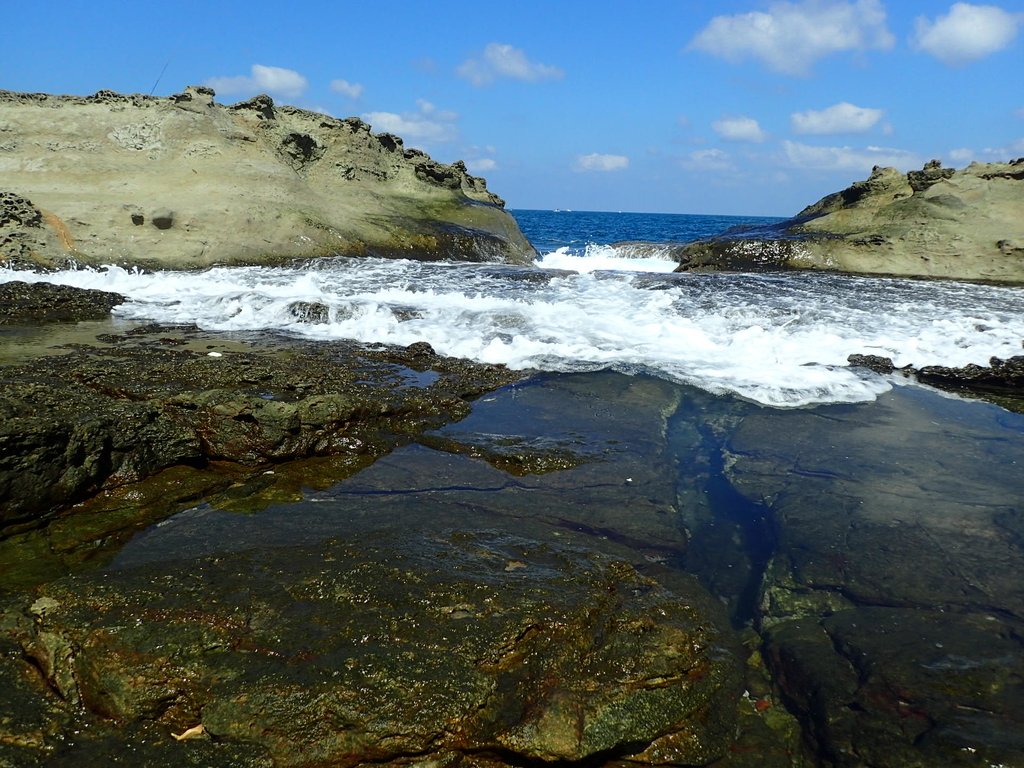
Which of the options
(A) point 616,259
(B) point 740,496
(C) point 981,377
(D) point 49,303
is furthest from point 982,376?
(A) point 616,259

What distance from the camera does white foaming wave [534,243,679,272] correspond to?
82.6ft

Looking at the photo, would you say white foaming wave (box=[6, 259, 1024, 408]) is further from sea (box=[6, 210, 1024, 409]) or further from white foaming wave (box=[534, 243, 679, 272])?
white foaming wave (box=[534, 243, 679, 272])

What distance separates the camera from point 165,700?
7.95ft

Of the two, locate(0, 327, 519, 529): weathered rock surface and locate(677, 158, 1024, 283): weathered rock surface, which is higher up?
locate(677, 158, 1024, 283): weathered rock surface

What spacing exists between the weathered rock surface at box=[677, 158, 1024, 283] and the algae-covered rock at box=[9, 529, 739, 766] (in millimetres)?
→ 17881

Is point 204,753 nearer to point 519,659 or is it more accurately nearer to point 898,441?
point 519,659

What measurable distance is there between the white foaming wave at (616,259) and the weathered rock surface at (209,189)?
13.1 ft

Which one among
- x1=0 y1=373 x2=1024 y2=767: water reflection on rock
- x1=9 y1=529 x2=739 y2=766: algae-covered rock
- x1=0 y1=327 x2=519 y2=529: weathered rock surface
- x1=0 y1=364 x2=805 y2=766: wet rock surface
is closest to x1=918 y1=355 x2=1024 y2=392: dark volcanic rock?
x1=0 y1=373 x2=1024 y2=767: water reflection on rock

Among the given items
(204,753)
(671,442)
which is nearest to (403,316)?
(671,442)

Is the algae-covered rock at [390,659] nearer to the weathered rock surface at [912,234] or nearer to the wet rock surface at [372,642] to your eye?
the wet rock surface at [372,642]

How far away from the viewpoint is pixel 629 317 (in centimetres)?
1091

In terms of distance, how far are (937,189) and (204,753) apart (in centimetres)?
2225

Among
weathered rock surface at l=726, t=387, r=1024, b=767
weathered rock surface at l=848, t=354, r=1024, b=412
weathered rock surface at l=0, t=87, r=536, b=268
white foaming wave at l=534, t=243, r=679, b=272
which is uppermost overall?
weathered rock surface at l=0, t=87, r=536, b=268

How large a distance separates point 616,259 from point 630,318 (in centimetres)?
1808
